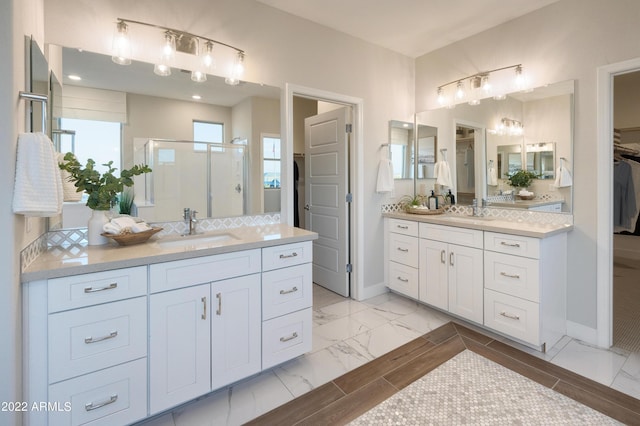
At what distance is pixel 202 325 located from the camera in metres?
1.75

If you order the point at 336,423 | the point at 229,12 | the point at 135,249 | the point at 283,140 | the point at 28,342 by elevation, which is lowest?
the point at 336,423

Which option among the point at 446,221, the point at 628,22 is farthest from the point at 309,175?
the point at 628,22

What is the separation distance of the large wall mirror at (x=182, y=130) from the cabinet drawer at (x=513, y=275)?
1.83m

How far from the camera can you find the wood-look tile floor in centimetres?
174

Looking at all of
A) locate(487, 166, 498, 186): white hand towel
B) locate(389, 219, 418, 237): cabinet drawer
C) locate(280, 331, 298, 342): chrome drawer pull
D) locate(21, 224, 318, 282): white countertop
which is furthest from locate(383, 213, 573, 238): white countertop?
locate(280, 331, 298, 342): chrome drawer pull

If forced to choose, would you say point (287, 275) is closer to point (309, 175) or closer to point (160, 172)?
point (160, 172)

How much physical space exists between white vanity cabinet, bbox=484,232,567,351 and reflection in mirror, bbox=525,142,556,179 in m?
0.55

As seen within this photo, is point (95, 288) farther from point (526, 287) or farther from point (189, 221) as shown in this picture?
point (526, 287)

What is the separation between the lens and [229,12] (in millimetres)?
2420

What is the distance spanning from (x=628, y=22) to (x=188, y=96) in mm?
3179

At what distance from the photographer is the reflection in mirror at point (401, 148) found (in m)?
3.60

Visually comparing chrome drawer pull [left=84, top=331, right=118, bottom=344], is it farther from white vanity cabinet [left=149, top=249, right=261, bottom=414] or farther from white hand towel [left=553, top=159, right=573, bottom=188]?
white hand towel [left=553, top=159, right=573, bottom=188]

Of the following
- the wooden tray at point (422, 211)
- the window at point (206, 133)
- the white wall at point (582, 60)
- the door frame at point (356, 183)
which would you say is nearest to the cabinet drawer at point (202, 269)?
the window at point (206, 133)

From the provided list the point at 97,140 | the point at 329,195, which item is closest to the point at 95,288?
the point at 97,140
